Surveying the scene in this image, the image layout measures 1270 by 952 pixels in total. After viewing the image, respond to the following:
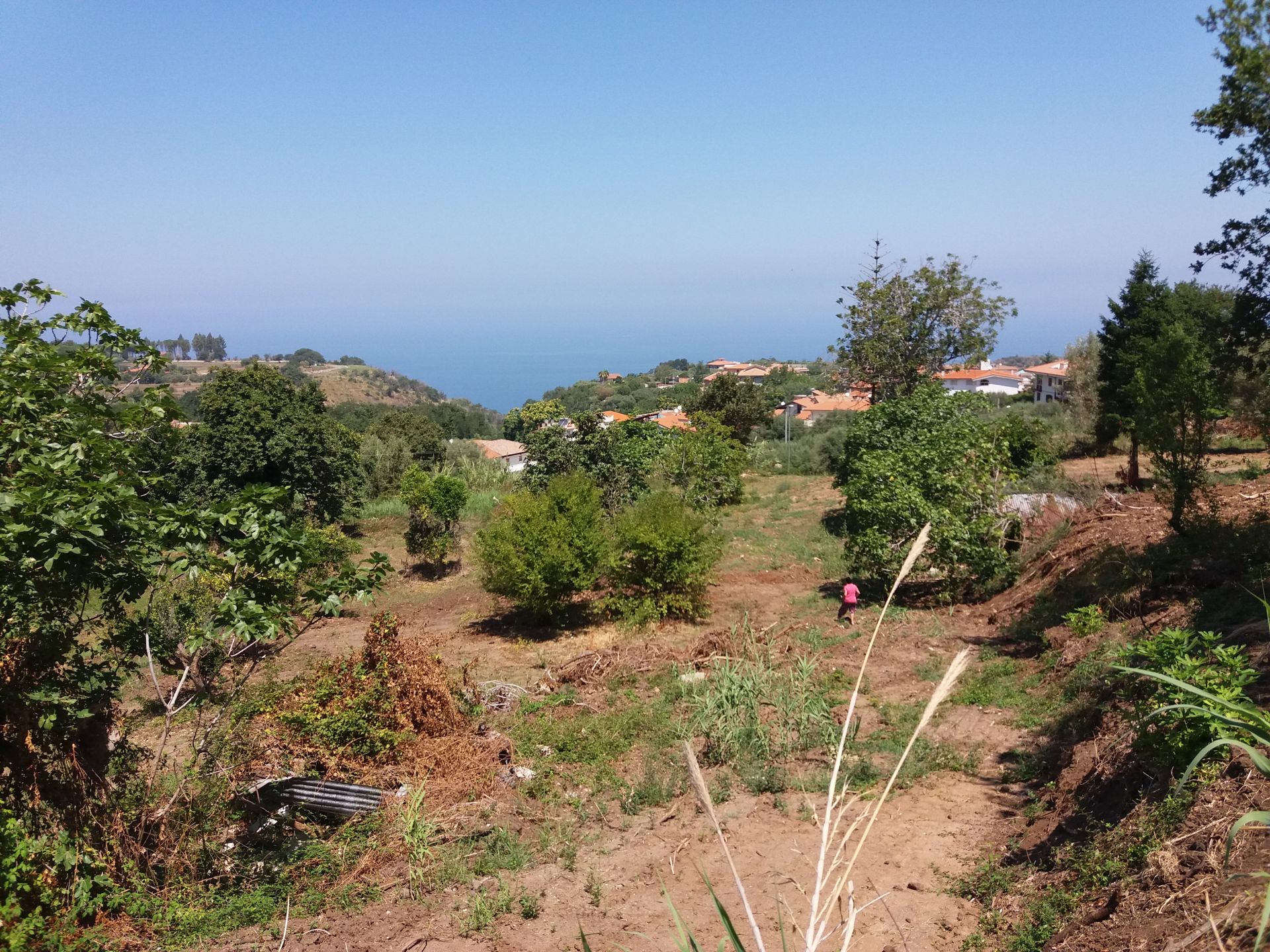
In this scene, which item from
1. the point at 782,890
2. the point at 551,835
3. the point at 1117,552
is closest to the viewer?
the point at 782,890

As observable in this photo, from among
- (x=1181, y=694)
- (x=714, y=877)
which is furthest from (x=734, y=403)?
(x=1181, y=694)

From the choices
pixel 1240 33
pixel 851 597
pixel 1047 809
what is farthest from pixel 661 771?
pixel 1240 33

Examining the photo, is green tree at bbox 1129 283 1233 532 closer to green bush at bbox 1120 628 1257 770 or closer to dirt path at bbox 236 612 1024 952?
dirt path at bbox 236 612 1024 952

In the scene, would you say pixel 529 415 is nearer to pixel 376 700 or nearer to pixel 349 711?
pixel 376 700

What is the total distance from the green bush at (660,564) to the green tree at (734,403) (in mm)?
21676

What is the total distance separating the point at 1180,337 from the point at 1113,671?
15.8ft

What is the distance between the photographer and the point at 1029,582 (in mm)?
12109

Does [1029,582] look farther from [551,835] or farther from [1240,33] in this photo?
[551,835]

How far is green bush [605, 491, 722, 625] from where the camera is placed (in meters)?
13.1

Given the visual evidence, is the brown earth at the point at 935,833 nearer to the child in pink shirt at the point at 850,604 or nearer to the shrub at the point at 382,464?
the child in pink shirt at the point at 850,604

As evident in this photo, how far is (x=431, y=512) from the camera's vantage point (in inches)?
713

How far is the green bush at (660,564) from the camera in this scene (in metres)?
13.1

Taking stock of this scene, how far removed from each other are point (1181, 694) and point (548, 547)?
9.14 meters

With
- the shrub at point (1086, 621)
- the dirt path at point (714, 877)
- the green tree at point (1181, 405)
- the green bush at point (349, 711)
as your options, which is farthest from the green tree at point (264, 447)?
the green tree at point (1181, 405)
